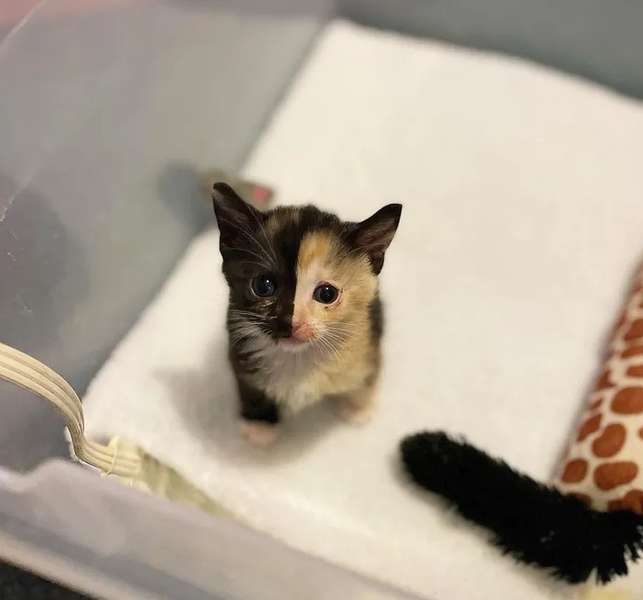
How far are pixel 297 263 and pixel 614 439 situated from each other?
434mm

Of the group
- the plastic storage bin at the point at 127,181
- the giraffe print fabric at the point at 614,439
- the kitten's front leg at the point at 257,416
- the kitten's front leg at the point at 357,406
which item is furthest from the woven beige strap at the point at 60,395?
the giraffe print fabric at the point at 614,439

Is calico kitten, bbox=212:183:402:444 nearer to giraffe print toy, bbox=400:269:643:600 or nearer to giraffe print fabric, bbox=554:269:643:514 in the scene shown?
giraffe print toy, bbox=400:269:643:600

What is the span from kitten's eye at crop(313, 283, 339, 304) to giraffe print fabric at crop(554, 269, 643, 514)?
378 mm

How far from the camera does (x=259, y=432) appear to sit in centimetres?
95

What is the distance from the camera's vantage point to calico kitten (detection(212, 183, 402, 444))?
71 centimetres

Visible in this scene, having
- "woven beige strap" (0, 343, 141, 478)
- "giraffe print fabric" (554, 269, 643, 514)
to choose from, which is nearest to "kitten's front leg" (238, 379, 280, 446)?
"woven beige strap" (0, 343, 141, 478)

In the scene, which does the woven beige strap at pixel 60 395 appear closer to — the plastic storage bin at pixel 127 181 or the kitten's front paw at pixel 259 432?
the plastic storage bin at pixel 127 181

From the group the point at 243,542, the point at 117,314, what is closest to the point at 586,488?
the point at 243,542

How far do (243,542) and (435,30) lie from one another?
104cm

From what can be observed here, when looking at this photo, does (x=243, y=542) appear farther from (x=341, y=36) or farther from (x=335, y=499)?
(x=341, y=36)

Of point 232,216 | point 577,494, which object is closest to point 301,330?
point 232,216

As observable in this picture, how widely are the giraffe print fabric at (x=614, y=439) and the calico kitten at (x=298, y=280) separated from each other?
0.30 m

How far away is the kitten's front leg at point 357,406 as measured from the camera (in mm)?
955

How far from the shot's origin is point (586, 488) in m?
0.87
